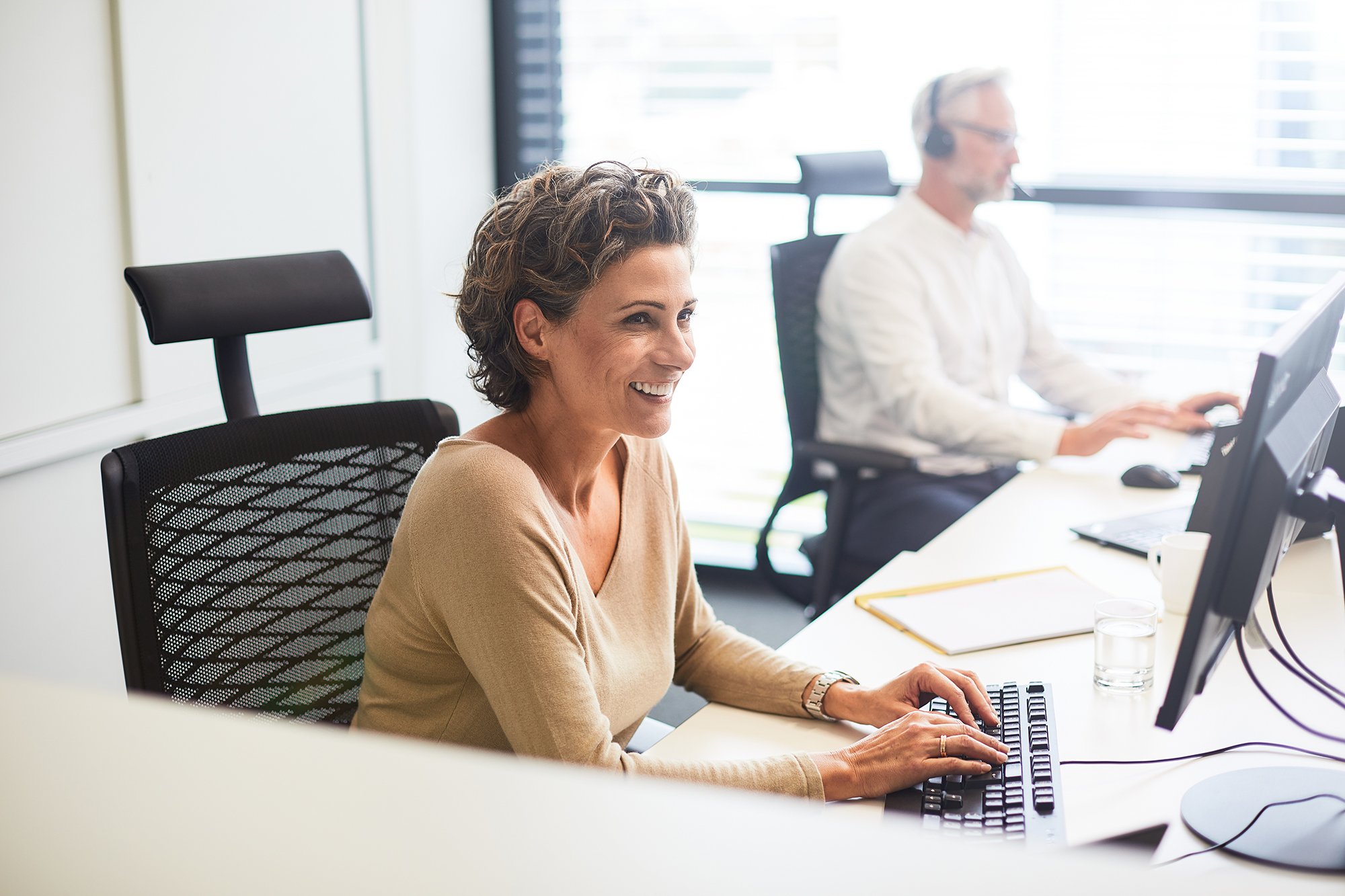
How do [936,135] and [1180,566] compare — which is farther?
[936,135]

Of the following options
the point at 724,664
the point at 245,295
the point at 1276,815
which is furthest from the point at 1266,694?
the point at 245,295

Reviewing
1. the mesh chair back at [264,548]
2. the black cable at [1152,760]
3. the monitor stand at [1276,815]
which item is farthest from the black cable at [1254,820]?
the mesh chair back at [264,548]

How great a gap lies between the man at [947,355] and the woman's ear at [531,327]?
117 centimetres

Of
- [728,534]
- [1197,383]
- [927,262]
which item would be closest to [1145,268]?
[1197,383]

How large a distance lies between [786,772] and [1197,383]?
6.45 ft

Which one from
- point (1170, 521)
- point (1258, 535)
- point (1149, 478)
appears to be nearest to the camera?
point (1258, 535)

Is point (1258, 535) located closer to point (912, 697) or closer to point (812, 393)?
point (912, 697)

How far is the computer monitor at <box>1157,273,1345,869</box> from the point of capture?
93 cm

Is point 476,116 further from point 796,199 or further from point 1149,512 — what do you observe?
point 1149,512

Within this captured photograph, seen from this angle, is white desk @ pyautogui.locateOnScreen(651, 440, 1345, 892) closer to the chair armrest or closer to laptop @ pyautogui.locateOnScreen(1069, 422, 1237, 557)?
laptop @ pyautogui.locateOnScreen(1069, 422, 1237, 557)

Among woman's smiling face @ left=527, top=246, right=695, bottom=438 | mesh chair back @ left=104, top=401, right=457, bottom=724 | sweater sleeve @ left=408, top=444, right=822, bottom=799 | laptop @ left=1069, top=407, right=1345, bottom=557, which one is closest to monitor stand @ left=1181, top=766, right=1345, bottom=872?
sweater sleeve @ left=408, top=444, right=822, bottom=799

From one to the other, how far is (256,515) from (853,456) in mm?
1245

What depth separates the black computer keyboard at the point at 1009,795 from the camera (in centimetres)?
108

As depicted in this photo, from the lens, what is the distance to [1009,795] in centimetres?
114
